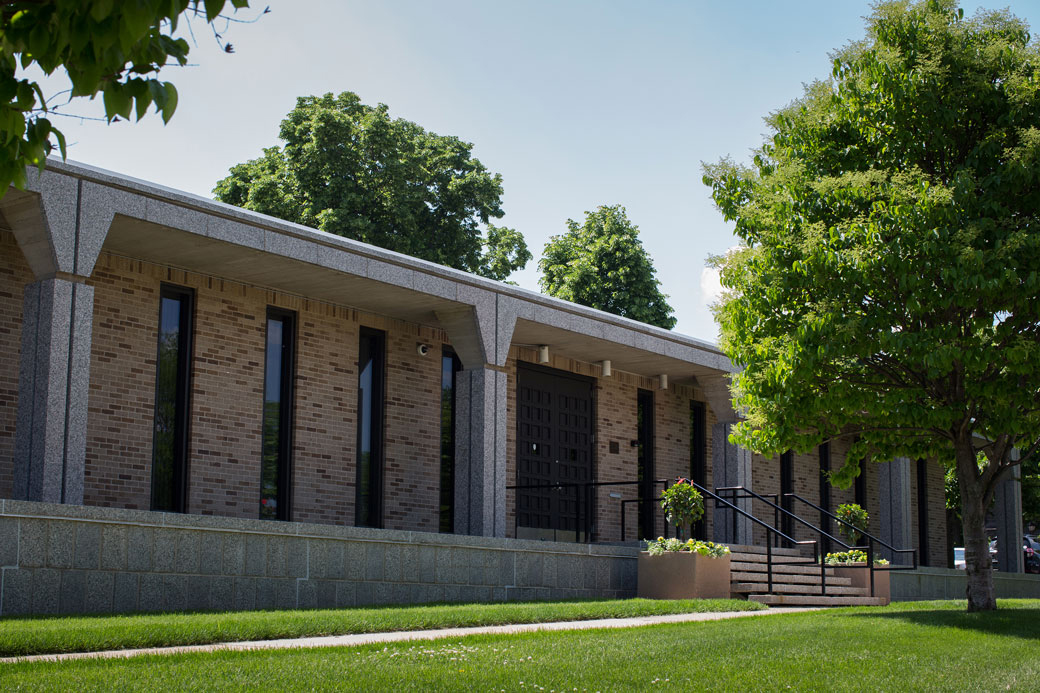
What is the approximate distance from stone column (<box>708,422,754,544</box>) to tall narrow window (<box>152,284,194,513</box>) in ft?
32.7

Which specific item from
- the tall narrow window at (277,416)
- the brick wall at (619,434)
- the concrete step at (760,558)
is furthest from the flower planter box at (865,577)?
the tall narrow window at (277,416)

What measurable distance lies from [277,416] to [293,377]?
563 millimetres

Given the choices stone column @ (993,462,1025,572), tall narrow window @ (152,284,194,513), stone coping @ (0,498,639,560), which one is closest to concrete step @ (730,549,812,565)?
stone coping @ (0,498,639,560)

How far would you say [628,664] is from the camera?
7750 millimetres

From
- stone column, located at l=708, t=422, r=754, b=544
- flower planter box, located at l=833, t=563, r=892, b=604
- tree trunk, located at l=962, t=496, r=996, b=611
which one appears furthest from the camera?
stone column, located at l=708, t=422, r=754, b=544

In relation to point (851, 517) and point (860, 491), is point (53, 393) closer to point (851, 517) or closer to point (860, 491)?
point (851, 517)

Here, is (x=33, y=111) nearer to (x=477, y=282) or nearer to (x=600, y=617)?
(x=600, y=617)

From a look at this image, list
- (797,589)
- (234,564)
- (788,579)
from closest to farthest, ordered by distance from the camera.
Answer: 1. (234,564)
2. (797,589)
3. (788,579)

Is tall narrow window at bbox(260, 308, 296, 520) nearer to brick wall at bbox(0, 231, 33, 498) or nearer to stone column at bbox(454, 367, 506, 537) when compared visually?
stone column at bbox(454, 367, 506, 537)

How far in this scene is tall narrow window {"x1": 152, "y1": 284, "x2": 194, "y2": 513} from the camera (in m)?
13.8

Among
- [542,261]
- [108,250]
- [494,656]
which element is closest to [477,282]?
[108,250]

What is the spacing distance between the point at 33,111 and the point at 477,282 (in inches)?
447

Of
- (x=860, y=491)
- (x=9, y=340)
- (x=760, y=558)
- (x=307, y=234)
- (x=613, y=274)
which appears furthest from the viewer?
(x=613, y=274)

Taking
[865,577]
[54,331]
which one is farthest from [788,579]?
[54,331]
